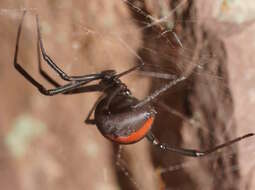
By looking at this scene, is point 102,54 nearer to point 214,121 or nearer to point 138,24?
point 138,24

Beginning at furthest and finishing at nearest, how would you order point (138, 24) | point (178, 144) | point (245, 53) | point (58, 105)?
point (58, 105), point (178, 144), point (138, 24), point (245, 53)

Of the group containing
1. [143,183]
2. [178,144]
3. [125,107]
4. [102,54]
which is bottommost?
[143,183]

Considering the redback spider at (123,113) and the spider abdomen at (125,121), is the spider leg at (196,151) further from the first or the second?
the spider abdomen at (125,121)

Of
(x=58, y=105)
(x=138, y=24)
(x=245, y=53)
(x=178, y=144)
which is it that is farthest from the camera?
(x=58, y=105)

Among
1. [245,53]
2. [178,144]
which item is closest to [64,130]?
[178,144]

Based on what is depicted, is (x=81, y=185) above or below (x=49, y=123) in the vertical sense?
below

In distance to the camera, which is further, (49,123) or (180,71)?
(49,123)
